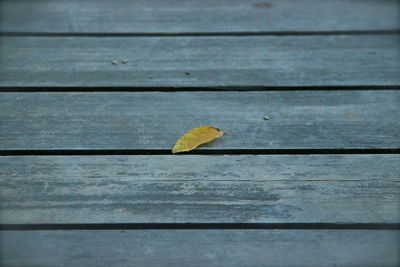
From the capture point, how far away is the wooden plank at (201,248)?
83cm

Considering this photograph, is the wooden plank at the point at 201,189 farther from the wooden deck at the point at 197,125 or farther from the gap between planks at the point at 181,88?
the gap between planks at the point at 181,88

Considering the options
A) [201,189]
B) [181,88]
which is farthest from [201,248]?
[181,88]

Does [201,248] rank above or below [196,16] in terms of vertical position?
below

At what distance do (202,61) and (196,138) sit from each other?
30 cm

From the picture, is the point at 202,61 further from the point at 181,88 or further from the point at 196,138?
the point at 196,138

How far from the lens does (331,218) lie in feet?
2.98

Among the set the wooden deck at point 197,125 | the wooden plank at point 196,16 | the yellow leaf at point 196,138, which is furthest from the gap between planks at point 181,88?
the wooden plank at point 196,16

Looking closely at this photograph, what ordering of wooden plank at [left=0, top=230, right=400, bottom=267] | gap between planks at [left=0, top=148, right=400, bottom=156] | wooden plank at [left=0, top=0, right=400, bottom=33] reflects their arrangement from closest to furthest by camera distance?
wooden plank at [left=0, top=230, right=400, bottom=267], gap between planks at [left=0, top=148, right=400, bottom=156], wooden plank at [left=0, top=0, right=400, bottom=33]

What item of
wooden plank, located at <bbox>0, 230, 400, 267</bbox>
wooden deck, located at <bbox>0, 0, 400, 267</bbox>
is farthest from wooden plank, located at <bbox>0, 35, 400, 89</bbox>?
wooden plank, located at <bbox>0, 230, 400, 267</bbox>

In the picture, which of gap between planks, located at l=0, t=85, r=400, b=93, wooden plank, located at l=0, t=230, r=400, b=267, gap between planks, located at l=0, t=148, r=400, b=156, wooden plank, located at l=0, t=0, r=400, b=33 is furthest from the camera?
wooden plank, located at l=0, t=0, r=400, b=33

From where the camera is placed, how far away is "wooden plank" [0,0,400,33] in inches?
58.4

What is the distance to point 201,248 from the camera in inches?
33.6

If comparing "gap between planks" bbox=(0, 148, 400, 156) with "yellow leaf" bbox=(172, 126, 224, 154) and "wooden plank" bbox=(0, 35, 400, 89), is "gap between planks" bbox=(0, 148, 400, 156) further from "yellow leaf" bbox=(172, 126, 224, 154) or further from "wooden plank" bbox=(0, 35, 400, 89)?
"wooden plank" bbox=(0, 35, 400, 89)

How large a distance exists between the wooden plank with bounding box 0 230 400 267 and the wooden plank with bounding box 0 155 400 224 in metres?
0.03
